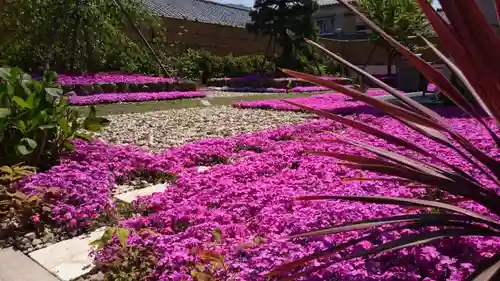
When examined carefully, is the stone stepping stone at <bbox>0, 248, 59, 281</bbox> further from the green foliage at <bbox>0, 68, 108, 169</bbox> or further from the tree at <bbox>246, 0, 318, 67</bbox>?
the tree at <bbox>246, 0, 318, 67</bbox>

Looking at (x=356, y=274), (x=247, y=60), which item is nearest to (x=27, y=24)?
(x=247, y=60)

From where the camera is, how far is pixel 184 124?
8.41 m

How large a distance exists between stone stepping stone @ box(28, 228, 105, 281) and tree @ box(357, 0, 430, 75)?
22.4 metres

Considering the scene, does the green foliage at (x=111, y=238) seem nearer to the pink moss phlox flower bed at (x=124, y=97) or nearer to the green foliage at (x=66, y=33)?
the pink moss phlox flower bed at (x=124, y=97)

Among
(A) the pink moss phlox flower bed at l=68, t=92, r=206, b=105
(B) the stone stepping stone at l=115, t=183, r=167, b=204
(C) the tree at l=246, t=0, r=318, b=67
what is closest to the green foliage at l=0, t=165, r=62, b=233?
(B) the stone stepping stone at l=115, t=183, r=167, b=204

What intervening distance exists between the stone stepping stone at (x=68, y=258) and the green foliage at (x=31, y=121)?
1.24m

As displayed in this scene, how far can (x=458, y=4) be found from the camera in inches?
39.7

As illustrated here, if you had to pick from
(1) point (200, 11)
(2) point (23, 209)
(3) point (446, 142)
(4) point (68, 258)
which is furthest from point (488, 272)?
(1) point (200, 11)

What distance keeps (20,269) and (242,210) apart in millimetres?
1426

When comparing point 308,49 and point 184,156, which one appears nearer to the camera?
point 184,156

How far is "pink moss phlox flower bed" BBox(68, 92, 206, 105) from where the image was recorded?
11806 mm

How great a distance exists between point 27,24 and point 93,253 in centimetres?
1485

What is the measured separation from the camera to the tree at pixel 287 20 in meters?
23.3

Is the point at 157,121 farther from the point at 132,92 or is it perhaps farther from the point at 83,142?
the point at 132,92
